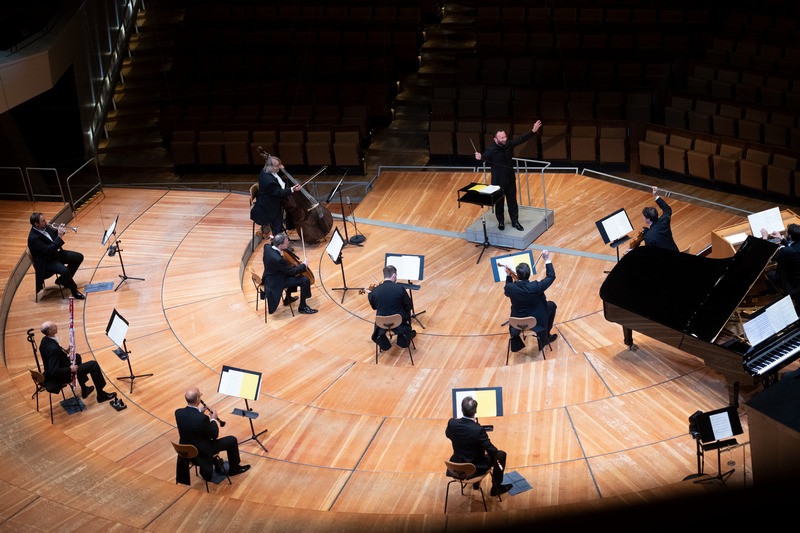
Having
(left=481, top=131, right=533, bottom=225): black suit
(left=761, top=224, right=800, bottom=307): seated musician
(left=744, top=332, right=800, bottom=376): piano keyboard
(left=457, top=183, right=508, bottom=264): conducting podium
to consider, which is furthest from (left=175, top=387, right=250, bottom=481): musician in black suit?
(left=481, top=131, right=533, bottom=225): black suit

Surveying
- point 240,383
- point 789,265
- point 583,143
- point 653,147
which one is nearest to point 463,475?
point 240,383

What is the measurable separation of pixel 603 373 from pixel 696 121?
258 inches

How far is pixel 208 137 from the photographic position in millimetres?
14445

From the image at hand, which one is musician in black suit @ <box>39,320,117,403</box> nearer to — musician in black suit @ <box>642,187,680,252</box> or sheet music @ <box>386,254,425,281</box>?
sheet music @ <box>386,254,425,281</box>

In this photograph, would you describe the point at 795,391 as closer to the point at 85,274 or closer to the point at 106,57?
the point at 85,274

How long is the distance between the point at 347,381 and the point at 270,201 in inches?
135

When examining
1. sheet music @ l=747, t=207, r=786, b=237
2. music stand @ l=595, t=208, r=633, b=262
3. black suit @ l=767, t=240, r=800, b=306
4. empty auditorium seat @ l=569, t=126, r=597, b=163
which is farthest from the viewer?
empty auditorium seat @ l=569, t=126, r=597, b=163

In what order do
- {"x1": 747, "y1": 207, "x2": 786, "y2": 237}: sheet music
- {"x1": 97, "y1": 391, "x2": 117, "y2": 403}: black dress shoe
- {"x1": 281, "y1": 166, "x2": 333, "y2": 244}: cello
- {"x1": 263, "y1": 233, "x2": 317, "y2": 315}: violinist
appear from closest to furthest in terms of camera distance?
1. {"x1": 747, "y1": 207, "x2": 786, "y2": 237}: sheet music
2. {"x1": 97, "y1": 391, "x2": 117, "y2": 403}: black dress shoe
3. {"x1": 263, "y1": 233, "x2": 317, "y2": 315}: violinist
4. {"x1": 281, "y1": 166, "x2": 333, "y2": 244}: cello

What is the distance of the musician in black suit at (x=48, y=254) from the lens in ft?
33.0

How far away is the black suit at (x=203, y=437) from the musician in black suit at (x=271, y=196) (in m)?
4.36

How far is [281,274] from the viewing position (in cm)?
977

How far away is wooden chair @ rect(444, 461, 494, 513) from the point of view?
611cm

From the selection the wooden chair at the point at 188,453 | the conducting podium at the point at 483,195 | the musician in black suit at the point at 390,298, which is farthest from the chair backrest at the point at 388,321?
the conducting podium at the point at 483,195

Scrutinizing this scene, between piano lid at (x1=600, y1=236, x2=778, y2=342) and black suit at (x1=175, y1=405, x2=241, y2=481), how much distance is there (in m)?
3.40
